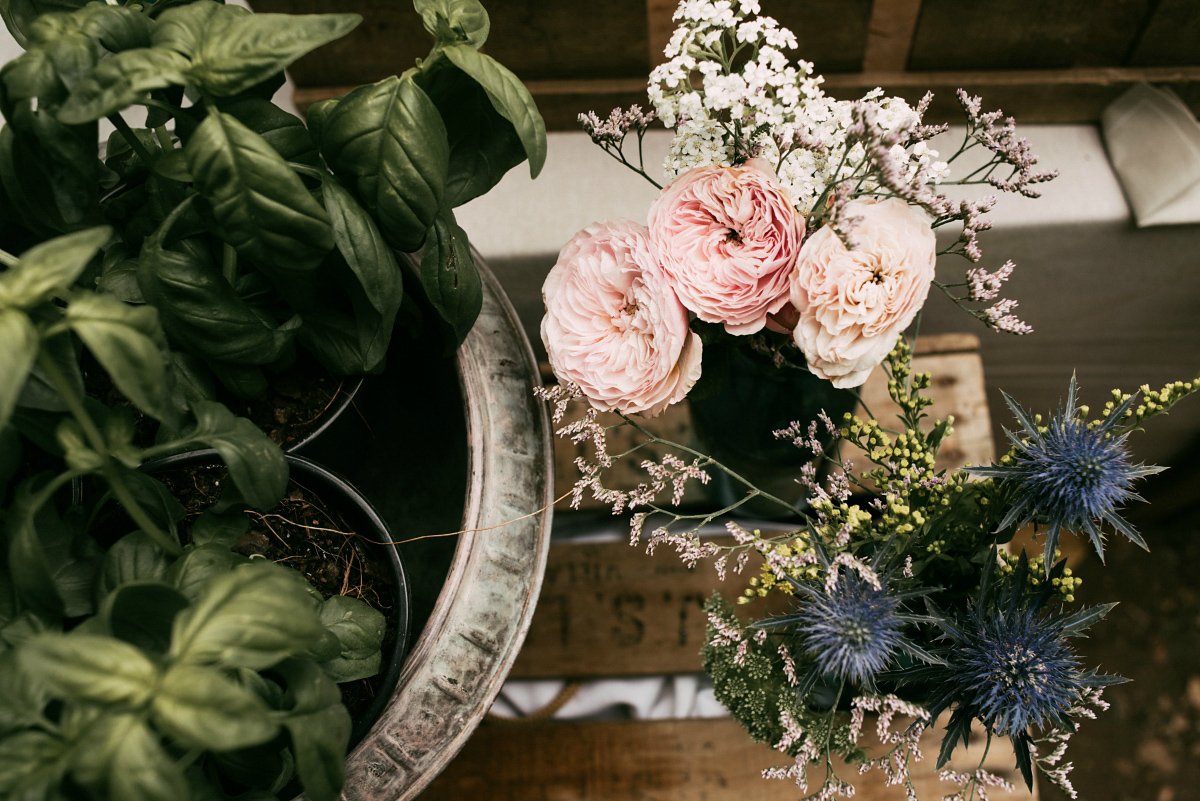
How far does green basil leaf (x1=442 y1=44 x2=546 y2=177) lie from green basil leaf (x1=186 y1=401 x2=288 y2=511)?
21 cm

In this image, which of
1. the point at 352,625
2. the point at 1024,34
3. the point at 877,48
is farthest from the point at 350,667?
the point at 1024,34

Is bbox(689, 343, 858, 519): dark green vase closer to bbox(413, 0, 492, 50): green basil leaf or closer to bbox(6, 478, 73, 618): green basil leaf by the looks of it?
bbox(413, 0, 492, 50): green basil leaf

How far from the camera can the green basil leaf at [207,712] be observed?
0.97ft

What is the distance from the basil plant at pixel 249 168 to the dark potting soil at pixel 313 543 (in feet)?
0.32

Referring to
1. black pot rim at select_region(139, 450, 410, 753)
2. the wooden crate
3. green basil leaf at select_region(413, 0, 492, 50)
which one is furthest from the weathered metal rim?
the wooden crate

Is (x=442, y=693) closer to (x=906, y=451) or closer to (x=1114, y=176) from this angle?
(x=906, y=451)

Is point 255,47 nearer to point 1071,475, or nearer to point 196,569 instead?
point 196,569

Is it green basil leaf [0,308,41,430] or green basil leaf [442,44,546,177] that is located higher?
green basil leaf [442,44,546,177]

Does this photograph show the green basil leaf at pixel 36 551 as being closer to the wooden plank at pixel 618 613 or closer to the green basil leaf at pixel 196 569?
the green basil leaf at pixel 196 569

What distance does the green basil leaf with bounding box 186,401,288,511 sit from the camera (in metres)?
0.39

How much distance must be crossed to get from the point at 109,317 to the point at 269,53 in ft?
0.47

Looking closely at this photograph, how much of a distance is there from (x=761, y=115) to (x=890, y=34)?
58 cm

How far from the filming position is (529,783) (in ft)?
2.47

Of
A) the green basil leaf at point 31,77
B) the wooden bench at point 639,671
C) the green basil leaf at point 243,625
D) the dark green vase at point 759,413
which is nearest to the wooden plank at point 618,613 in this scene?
the wooden bench at point 639,671
